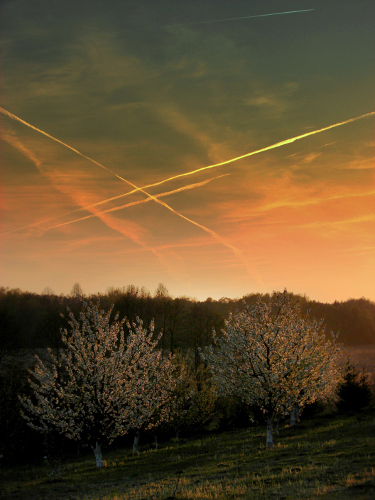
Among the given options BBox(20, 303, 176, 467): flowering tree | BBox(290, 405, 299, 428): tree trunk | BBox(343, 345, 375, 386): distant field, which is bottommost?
BBox(290, 405, 299, 428): tree trunk

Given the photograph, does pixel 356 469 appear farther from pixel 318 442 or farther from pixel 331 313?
pixel 331 313

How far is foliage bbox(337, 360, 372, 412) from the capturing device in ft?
154

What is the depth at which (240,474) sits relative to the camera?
66.6 feet

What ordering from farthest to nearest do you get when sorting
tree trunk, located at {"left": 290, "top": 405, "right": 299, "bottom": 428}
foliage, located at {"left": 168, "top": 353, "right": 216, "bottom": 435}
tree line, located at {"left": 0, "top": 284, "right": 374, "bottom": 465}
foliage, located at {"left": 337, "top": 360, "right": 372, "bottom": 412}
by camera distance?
foliage, located at {"left": 337, "top": 360, "right": 372, "bottom": 412}, foliage, located at {"left": 168, "top": 353, "right": 216, "bottom": 435}, tree trunk, located at {"left": 290, "top": 405, "right": 299, "bottom": 428}, tree line, located at {"left": 0, "top": 284, "right": 374, "bottom": 465}

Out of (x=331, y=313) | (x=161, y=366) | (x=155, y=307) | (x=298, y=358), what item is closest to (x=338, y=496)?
(x=298, y=358)

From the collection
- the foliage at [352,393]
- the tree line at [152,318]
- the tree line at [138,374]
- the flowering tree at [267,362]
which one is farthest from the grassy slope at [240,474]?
the tree line at [152,318]

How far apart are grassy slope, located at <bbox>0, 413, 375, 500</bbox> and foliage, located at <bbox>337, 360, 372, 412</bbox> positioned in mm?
12670

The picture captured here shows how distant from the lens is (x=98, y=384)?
31875 mm

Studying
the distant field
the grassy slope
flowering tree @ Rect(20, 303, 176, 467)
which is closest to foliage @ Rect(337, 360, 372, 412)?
the grassy slope

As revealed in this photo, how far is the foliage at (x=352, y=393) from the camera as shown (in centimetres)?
4694

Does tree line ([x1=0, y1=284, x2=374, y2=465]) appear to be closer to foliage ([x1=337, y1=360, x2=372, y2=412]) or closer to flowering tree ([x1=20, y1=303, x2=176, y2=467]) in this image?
flowering tree ([x1=20, y1=303, x2=176, y2=467])

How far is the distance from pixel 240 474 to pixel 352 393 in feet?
105

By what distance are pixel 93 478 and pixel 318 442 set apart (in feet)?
50.2

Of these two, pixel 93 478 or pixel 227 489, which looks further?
pixel 93 478
